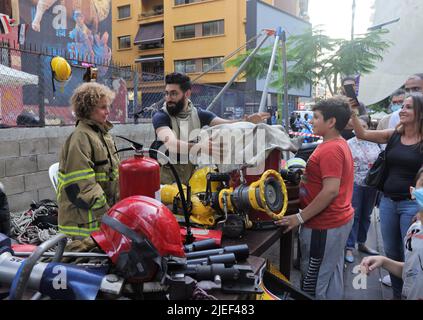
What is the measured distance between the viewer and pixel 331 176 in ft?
6.84

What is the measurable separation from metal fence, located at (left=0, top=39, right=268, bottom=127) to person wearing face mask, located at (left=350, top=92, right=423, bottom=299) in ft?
9.38

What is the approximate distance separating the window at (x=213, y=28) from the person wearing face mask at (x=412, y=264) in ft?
83.8

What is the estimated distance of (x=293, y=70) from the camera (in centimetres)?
798

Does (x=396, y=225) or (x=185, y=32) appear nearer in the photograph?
(x=396, y=225)

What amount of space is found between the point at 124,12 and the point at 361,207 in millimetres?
32189

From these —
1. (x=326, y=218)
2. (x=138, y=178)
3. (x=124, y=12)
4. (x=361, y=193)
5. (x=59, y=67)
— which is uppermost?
(x=124, y=12)

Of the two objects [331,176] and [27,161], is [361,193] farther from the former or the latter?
[27,161]

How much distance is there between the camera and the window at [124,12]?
3097cm

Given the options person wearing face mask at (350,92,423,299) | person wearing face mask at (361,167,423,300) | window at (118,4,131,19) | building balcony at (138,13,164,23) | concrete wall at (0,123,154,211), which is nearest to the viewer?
person wearing face mask at (361,167,423,300)

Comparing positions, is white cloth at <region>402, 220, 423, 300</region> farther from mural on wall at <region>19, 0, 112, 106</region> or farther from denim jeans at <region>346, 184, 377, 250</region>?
mural on wall at <region>19, 0, 112, 106</region>

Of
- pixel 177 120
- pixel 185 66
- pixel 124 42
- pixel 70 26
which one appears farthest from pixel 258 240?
pixel 124 42

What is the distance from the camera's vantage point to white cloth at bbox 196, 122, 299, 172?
6.56 feet

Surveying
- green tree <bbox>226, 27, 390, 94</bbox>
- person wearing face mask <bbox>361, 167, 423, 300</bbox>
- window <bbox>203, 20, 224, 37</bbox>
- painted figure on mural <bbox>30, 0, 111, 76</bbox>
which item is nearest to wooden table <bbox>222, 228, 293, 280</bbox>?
person wearing face mask <bbox>361, 167, 423, 300</bbox>

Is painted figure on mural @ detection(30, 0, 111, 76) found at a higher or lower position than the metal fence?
higher
